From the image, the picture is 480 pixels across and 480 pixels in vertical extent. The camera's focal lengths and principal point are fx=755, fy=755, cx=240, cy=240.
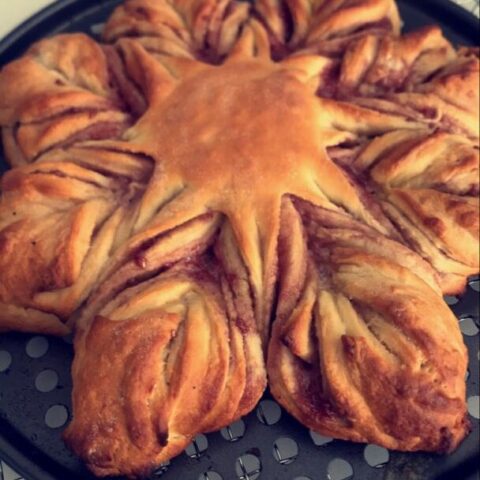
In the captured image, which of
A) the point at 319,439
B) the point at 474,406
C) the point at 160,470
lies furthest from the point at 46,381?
the point at 474,406

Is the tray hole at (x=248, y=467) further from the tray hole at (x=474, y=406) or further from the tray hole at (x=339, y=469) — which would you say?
the tray hole at (x=474, y=406)

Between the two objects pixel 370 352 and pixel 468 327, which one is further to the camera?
pixel 468 327

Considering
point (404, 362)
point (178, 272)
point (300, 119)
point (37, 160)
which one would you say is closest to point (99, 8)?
point (37, 160)

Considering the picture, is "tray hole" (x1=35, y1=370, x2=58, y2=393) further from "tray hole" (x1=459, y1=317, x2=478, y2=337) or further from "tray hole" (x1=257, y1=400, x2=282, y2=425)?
"tray hole" (x1=459, y1=317, x2=478, y2=337)

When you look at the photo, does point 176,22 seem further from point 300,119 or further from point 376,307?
point 376,307

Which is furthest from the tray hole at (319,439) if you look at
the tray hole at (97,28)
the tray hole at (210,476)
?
the tray hole at (97,28)

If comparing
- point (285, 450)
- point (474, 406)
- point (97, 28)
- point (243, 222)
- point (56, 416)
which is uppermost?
point (97, 28)

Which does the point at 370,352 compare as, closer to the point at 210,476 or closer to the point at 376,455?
the point at 376,455
